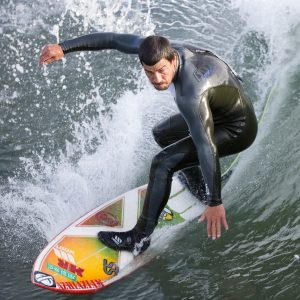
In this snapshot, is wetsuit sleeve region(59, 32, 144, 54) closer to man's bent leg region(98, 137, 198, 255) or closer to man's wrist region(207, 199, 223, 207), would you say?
man's bent leg region(98, 137, 198, 255)

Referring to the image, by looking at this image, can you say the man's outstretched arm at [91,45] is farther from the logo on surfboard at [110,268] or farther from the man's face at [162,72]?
the logo on surfboard at [110,268]

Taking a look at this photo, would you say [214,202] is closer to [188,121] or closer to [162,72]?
[188,121]

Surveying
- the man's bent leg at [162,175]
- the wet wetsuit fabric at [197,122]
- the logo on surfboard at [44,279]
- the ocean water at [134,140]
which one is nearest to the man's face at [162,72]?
the wet wetsuit fabric at [197,122]

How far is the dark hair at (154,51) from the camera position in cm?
420

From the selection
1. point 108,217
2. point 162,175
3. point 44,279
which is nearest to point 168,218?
Result: point 108,217

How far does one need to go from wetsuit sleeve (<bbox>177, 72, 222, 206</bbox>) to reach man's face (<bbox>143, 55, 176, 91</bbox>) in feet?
0.44

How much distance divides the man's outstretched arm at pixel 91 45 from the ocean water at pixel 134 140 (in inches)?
66.6

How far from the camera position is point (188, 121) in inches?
170

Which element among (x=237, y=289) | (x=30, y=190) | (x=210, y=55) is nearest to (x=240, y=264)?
(x=237, y=289)

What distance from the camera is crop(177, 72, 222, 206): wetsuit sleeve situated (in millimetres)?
4266

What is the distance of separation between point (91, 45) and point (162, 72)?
128 centimetres

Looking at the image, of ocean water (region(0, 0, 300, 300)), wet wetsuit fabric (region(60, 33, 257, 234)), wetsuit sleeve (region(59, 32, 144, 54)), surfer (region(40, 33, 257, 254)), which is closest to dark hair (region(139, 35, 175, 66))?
surfer (region(40, 33, 257, 254))

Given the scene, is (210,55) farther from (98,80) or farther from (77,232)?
(98,80)

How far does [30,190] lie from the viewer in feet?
20.9
